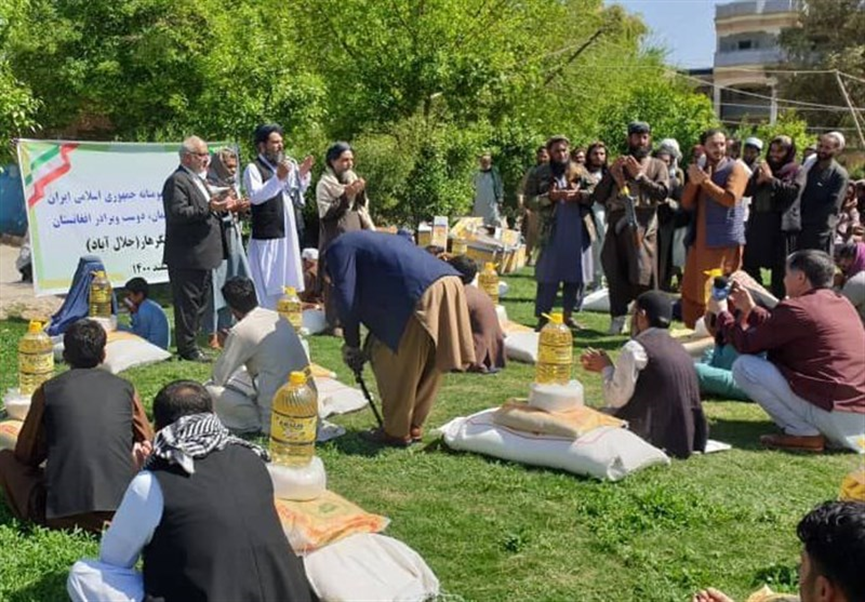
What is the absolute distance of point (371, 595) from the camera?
3553mm

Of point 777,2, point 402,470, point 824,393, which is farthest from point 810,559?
point 777,2

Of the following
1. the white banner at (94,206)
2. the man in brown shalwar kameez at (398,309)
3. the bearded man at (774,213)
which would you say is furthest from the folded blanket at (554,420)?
the white banner at (94,206)

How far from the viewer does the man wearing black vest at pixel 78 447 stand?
13.7ft

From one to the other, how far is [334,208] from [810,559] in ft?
22.3

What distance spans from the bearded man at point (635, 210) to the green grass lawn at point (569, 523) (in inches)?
114

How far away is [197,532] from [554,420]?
2759 mm

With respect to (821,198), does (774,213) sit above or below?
below

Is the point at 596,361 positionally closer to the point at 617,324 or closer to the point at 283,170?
the point at 617,324

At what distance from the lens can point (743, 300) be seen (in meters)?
5.94

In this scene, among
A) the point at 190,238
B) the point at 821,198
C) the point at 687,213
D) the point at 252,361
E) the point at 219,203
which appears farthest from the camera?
the point at 687,213

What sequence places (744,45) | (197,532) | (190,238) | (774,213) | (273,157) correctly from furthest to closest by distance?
1. (744,45)
2. (774,213)
3. (273,157)
4. (190,238)
5. (197,532)

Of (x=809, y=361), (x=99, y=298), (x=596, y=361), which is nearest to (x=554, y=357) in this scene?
(x=596, y=361)

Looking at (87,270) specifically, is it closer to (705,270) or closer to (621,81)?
(705,270)

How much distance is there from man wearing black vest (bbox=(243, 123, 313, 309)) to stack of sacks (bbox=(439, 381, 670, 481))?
358 cm
